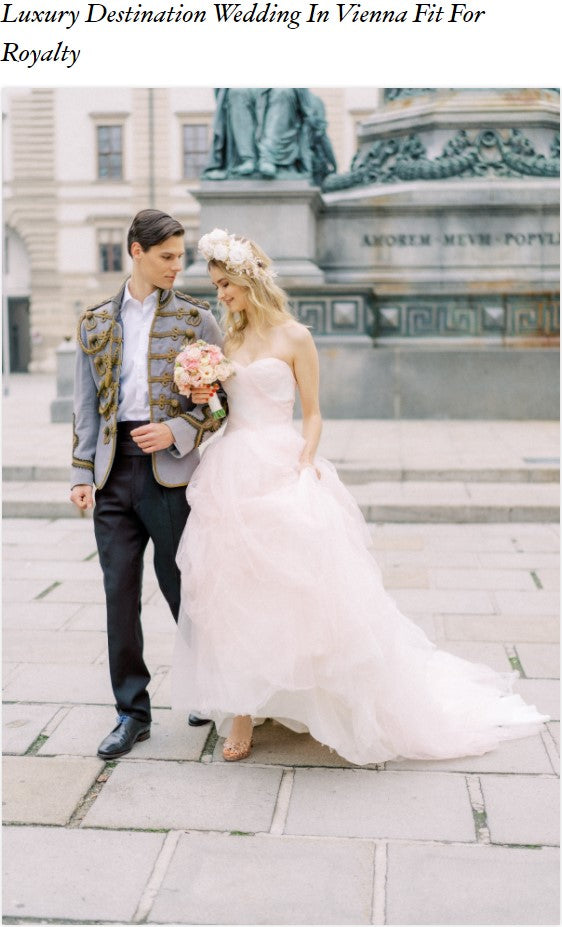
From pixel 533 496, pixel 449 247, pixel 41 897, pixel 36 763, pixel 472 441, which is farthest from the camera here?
pixel 449 247

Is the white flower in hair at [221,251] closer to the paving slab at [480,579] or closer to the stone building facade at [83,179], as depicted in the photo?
the paving slab at [480,579]

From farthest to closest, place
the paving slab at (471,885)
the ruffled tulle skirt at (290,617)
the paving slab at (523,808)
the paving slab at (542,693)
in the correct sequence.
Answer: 1. the paving slab at (542,693)
2. the ruffled tulle skirt at (290,617)
3. the paving slab at (523,808)
4. the paving slab at (471,885)

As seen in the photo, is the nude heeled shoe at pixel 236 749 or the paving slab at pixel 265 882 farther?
the nude heeled shoe at pixel 236 749

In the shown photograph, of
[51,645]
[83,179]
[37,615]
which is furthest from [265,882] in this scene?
[83,179]

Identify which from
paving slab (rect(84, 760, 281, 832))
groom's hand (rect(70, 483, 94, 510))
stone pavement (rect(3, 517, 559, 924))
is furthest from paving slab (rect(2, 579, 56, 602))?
paving slab (rect(84, 760, 281, 832))

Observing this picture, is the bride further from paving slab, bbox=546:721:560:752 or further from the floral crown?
paving slab, bbox=546:721:560:752

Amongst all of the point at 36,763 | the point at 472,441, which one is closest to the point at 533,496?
the point at 472,441

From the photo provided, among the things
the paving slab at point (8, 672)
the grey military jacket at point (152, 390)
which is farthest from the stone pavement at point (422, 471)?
the grey military jacket at point (152, 390)

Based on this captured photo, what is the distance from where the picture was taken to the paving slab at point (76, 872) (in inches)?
117

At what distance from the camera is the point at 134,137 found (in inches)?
1652

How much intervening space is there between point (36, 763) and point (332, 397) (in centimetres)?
943

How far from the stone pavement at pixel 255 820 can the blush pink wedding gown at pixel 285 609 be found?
0.19 metres

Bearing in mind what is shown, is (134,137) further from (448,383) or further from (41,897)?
(41,897)

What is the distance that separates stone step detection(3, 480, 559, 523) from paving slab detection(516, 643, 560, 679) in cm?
323
